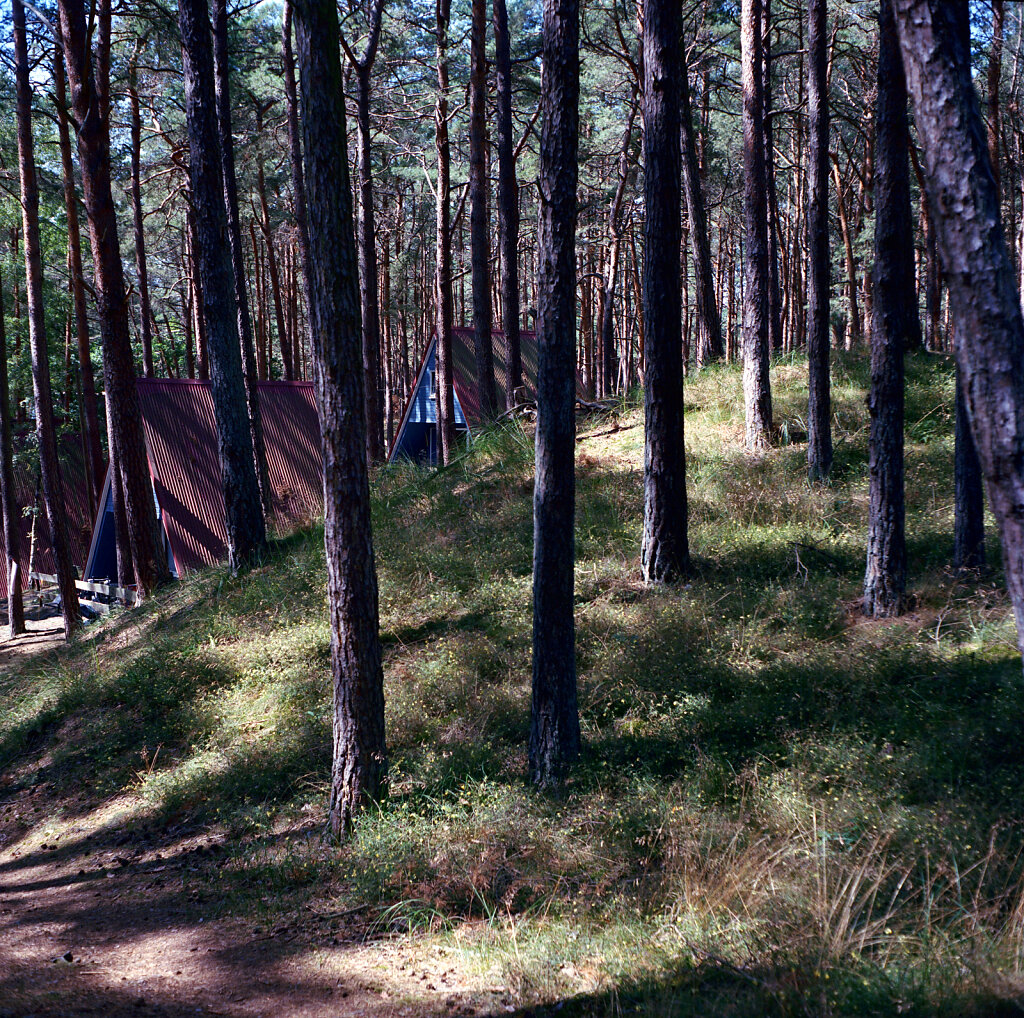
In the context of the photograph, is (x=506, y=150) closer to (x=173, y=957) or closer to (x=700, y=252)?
(x=700, y=252)

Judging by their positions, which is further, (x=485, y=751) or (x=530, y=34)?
(x=530, y=34)

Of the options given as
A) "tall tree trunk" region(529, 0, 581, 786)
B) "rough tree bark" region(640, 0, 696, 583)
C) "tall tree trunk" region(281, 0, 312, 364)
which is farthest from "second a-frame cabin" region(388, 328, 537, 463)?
"tall tree trunk" region(529, 0, 581, 786)

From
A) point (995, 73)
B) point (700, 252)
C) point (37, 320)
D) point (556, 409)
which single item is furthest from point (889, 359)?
point (37, 320)

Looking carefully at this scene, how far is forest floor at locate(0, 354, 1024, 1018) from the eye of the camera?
13.8 ft

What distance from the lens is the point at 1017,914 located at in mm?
3850

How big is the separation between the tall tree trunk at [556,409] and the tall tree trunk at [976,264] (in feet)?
10.2

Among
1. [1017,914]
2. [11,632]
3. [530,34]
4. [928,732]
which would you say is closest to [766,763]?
[928,732]

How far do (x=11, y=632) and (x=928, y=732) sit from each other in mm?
19689

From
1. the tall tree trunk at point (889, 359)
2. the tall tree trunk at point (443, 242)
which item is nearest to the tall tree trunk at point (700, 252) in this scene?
the tall tree trunk at point (443, 242)

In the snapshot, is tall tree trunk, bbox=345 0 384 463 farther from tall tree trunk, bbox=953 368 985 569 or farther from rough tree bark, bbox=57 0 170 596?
tall tree trunk, bbox=953 368 985 569

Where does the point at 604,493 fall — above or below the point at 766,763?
above

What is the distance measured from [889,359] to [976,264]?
193 inches

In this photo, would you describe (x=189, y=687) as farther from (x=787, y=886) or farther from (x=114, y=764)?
(x=787, y=886)

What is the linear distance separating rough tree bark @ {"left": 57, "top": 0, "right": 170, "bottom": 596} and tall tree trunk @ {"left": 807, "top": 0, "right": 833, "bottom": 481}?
421 inches
